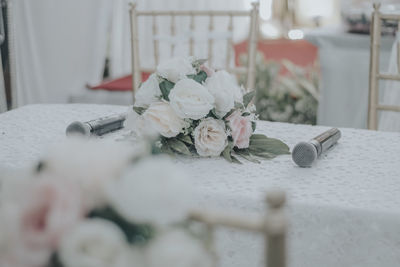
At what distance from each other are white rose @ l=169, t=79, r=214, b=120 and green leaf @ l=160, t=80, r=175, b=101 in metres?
0.04

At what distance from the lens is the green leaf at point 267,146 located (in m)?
1.06

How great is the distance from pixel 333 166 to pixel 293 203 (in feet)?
0.71

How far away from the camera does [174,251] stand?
1.29ft

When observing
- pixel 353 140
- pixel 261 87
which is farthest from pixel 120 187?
pixel 261 87

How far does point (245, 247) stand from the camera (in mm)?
838

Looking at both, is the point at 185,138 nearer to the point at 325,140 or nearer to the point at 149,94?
the point at 149,94

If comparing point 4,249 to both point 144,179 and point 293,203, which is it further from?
point 293,203

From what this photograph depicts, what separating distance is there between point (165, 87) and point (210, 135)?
0.13 meters

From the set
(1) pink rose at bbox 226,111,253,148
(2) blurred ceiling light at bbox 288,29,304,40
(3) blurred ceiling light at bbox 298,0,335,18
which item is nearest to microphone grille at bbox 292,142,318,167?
(1) pink rose at bbox 226,111,253,148

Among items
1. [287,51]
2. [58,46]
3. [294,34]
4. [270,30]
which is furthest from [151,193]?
[270,30]

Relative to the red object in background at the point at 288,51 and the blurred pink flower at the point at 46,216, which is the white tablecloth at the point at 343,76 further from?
the blurred pink flower at the point at 46,216

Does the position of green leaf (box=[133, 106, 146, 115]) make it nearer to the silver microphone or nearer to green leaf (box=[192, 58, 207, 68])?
green leaf (box=[192, 58, 207, 68])

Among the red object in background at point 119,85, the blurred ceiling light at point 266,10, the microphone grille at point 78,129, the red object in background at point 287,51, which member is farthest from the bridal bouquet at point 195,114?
the blurred ceiling light at point 266,10

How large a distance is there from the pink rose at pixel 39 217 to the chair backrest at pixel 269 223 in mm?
103
